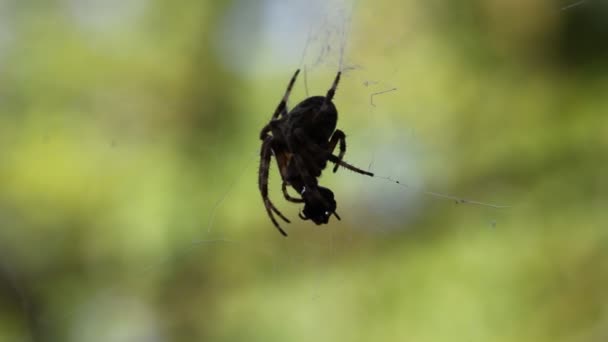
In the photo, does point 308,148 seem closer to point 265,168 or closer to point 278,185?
point 265,168

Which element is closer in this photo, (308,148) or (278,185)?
(308,148)

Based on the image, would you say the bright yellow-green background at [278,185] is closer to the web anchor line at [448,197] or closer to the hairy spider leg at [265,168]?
the web anchor line at [448,197]

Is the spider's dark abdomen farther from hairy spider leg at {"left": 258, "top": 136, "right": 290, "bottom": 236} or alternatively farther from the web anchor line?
the web anchor line

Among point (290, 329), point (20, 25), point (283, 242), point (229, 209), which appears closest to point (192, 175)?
point (229, 209)

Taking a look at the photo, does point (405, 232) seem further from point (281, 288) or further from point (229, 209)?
point (229, 209)

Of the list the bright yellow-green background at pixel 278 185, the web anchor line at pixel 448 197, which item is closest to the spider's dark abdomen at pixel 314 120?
the bright yellow-green background at pixel 278 185

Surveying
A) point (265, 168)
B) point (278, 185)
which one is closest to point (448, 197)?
point (278, 185)

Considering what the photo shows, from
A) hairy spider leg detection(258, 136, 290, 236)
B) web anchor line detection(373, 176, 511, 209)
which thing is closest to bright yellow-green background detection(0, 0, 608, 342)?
web anchor line detection(373, 176, 511, 209)
